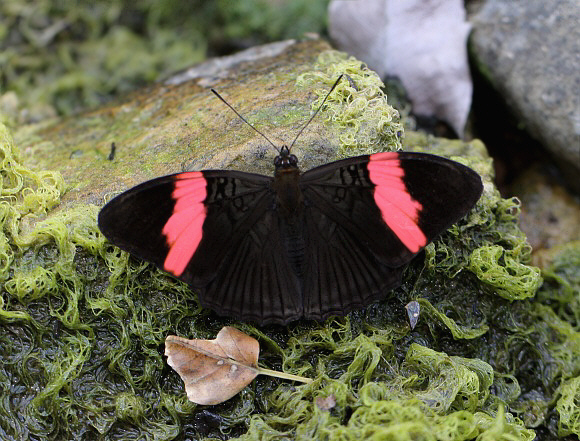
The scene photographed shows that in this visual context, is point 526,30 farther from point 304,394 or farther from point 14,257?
point 14,257

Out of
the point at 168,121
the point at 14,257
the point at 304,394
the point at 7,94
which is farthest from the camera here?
the point at 7,94

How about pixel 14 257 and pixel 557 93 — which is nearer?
pixel 14 257

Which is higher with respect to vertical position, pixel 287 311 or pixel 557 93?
pixel 557 93

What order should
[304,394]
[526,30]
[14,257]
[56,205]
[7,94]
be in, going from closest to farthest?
[304,394], [14,257], [56,205], [526,30], [7,94]

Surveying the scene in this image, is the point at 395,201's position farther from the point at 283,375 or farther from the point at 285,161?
the point at 283,375

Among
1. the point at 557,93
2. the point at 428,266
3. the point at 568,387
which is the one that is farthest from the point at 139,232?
the point at 557,93

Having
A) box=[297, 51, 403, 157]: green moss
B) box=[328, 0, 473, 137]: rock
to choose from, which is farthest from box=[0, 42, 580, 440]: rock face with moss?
box=[328, 0, 473, 137]: rock

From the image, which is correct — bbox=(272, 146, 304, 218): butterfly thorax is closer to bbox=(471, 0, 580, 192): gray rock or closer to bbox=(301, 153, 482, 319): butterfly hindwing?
bbox=(301, 153, 482, 319): butterfly hindwing
